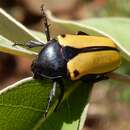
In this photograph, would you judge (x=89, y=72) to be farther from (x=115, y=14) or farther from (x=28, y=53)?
(x=115, y=14)

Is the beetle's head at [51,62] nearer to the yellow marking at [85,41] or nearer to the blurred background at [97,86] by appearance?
the yellow marking at [85,41]

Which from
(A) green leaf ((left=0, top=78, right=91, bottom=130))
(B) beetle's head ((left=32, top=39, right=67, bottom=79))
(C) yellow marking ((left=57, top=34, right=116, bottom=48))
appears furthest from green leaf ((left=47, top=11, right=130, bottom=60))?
(A) green leaf ((left=0, top=78, right=91, bottom=130))

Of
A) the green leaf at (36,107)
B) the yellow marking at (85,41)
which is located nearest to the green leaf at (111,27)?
the yellow marking at (85,41)

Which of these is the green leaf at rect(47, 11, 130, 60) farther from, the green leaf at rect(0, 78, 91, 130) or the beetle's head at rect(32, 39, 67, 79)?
the green leaf at rect(0, 78, 91, 130)

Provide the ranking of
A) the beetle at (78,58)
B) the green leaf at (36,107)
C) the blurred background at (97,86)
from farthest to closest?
the blurred background at (97,86)
the beetle at (78,58)
the green leaf at (36,107)

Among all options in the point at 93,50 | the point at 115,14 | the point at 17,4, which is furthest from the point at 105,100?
the point at 93,50

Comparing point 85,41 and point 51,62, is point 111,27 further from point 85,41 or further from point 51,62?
point 51,62

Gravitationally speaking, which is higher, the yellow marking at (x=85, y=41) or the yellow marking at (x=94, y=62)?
the yellow marking at (x=85, y=41)
